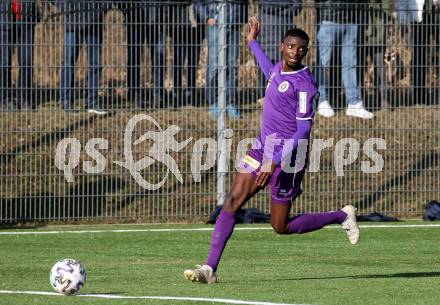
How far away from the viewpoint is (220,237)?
34.6 feet

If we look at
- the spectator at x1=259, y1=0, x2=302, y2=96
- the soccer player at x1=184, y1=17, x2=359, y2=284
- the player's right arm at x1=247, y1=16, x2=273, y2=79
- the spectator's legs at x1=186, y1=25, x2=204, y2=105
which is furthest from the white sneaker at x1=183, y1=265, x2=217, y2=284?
the spectator at x1=259, y1=0, x2=302, y2=96

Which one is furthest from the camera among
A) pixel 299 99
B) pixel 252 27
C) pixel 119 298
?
pixel 252 27

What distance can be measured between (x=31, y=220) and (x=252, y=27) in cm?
690

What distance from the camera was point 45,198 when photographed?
17359mm

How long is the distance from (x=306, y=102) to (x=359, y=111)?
8064 mm

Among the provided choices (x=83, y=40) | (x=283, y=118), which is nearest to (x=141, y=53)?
(x=83, y=40)

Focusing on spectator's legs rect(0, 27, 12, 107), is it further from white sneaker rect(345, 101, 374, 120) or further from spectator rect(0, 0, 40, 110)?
white sneaker rect(345, 101, 374, 120)

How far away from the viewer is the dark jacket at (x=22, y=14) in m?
17.1

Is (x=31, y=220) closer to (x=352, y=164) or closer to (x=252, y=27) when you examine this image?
(x=352, y=164)

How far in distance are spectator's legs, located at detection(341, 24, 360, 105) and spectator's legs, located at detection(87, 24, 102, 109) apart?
3.67 m

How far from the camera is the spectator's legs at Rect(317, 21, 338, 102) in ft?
59.9

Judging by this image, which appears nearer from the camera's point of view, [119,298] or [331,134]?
[119,298]

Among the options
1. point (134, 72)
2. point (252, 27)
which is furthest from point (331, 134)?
point (252, 27)

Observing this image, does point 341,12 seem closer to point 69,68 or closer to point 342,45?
point 342,45
